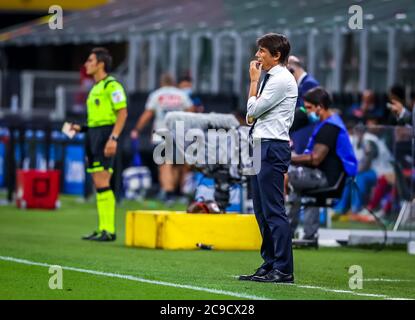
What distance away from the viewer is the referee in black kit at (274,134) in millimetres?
11039

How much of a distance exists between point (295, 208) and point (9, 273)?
4855 millimetres

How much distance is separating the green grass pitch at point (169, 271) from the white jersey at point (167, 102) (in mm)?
6518

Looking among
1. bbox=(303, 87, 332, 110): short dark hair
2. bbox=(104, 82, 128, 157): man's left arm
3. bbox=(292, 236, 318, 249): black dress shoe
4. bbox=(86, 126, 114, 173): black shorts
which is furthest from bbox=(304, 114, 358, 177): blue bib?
bbox=(86, 126, 114, 173): black shorts

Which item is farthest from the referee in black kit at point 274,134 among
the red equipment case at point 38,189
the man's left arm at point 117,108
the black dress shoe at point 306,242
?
the red equipment case at point 38,189

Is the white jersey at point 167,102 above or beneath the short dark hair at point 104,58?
beneath

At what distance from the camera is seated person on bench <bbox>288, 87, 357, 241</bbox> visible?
15023mm

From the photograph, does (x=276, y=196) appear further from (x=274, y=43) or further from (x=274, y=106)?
(x=274, y=43)

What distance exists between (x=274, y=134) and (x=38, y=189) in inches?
449

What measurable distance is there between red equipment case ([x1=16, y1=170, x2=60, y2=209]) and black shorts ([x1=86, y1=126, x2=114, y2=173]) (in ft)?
19.5

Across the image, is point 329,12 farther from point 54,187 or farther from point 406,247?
point 406,247

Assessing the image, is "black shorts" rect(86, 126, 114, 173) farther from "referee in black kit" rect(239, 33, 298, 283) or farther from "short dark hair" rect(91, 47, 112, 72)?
"referee in black kit" rect(239, 33, 298, 283)

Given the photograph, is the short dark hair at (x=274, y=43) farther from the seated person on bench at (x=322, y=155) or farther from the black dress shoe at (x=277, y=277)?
the seated person on bench at (x=322, y=155)
